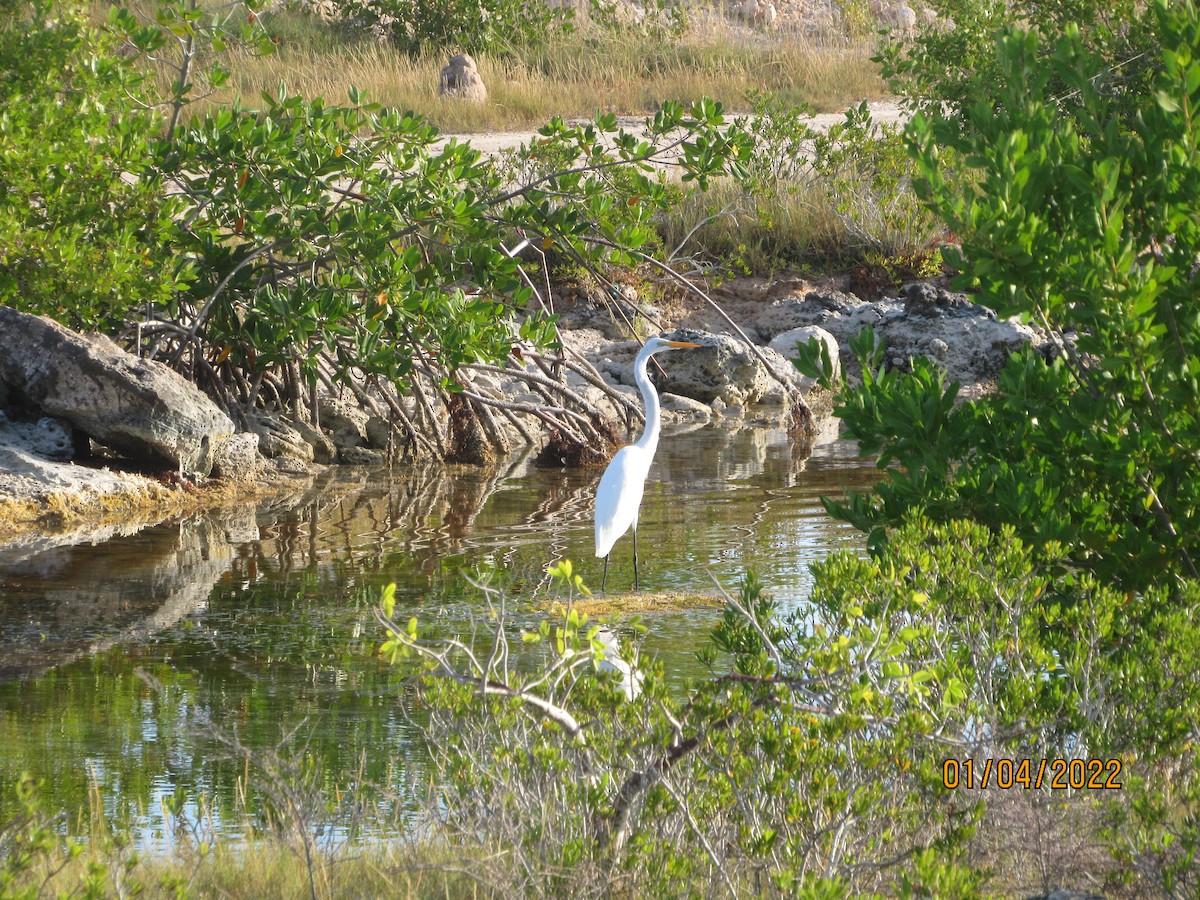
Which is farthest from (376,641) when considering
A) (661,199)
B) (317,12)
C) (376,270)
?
(317,12)

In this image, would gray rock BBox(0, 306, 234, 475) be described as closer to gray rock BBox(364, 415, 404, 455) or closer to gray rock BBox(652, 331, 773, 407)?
gray rock BBox(364, 415, 404, 455)

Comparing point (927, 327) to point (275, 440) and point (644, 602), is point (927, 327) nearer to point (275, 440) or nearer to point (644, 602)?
point (275, 440)

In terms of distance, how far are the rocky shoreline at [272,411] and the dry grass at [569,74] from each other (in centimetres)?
977

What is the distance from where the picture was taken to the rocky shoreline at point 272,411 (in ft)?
33.3

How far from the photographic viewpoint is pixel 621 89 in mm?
27391

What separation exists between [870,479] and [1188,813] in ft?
25.7

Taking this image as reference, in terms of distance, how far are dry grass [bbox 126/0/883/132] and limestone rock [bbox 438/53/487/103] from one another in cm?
22

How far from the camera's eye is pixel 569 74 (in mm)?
27656

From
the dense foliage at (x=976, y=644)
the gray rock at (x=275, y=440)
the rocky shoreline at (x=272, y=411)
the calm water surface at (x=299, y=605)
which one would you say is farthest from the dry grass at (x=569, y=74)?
the dense foliage at (x=976, y=644)

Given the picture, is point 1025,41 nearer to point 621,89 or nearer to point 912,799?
point 912,799
